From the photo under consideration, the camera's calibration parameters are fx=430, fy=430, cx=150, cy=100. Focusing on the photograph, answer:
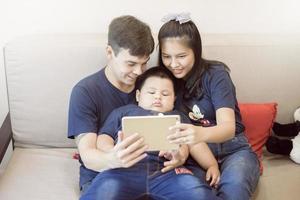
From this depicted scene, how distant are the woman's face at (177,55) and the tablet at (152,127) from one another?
388 mm

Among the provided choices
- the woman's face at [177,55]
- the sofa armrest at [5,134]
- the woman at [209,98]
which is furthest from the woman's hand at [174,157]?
the sofa armrest at [5,134]

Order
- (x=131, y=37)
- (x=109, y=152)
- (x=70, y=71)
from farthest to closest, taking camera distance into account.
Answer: (x=70, y=71) → (x=131, y=37) → (x=109, y=152)

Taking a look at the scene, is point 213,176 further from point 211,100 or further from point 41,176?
point 41,176

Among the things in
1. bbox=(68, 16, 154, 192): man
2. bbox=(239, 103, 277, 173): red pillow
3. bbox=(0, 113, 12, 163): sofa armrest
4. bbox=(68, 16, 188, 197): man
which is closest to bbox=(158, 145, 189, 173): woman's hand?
bbox=(68, 16, 188, 197): man

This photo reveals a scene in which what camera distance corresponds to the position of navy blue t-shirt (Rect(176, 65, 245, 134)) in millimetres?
1700

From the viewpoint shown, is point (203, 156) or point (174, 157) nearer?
point (174, 157)

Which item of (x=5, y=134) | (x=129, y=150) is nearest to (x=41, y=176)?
(x=5, y=134)

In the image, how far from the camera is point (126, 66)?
160 centimetres

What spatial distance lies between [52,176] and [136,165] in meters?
0.41

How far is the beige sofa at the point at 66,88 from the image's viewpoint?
1.71 metres

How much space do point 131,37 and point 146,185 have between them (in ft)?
1.75

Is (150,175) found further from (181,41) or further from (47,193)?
(181,41)

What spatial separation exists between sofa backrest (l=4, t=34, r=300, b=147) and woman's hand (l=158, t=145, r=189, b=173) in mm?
479

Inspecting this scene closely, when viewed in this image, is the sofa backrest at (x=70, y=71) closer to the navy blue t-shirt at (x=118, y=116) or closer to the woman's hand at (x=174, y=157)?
the navy blue t-shirt at (x=118, y=116)
